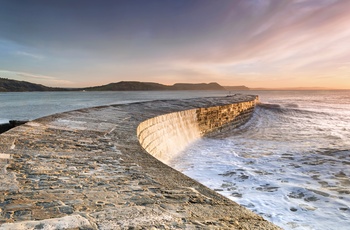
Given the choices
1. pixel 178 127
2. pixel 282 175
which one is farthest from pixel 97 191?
pixel 178 127

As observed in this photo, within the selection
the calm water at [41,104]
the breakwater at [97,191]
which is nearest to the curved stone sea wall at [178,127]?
the breakwater at [97,191]

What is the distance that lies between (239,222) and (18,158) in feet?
10.4

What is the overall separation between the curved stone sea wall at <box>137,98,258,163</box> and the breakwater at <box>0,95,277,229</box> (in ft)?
8.30

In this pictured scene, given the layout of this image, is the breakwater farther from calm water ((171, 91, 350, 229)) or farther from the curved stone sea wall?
the curved stone sea wall

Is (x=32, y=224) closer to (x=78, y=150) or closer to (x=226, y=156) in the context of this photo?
(x=78, y=150)

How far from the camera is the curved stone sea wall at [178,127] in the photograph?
7.86 metres

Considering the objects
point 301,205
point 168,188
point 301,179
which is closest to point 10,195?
point 168,188

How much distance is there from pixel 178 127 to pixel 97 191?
8.37 meters

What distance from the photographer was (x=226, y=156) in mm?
8453

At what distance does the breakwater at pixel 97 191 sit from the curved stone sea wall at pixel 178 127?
2530 millimetres

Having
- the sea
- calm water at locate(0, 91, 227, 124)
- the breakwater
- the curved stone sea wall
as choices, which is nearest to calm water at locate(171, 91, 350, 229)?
the sea

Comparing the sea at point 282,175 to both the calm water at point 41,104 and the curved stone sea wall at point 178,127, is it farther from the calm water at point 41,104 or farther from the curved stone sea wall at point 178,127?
the calm water at point 41,104

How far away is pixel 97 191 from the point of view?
8.85 feet

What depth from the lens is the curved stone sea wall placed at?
786cm
